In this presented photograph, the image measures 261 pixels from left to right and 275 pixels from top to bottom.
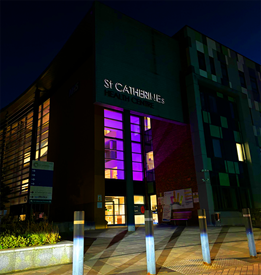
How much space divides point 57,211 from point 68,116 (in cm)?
1146

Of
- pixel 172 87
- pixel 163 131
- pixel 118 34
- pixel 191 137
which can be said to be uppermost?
pixel 118 34

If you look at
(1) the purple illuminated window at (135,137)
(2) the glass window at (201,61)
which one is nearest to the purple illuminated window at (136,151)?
(1) the purple illuminated window at (135,137)

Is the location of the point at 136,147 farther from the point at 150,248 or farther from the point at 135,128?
the point at 150,248

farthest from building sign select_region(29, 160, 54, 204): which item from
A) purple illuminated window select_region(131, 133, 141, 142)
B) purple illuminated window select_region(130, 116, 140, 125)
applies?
purple illuminated window select_region(130, 116, 140, 125)

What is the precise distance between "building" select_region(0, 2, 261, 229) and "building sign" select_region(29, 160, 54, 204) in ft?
26.2

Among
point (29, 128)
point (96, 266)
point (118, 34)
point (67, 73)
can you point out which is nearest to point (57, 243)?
point (96, 266)

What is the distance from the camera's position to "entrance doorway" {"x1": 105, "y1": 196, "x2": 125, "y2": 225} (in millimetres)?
27422

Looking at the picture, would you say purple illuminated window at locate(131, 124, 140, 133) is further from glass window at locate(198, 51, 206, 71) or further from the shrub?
the shrub

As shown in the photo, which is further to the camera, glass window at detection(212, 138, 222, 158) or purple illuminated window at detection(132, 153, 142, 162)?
purple illuminated window at detection(132, 153, 142, 162)

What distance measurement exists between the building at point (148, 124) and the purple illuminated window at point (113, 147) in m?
0.12

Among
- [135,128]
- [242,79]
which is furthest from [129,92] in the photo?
[242,79]

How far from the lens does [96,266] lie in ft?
20.3

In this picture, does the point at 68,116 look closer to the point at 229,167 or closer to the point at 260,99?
the point at 229,167

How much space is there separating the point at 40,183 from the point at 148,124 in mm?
24213
